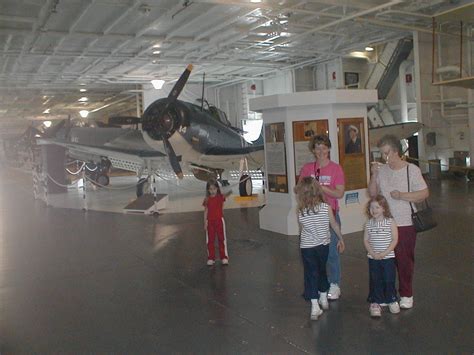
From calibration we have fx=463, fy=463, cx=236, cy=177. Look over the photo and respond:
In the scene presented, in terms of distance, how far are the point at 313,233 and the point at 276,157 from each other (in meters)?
4.52

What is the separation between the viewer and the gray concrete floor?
12.6ft

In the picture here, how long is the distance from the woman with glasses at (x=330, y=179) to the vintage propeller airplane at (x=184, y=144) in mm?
Answer: 8241

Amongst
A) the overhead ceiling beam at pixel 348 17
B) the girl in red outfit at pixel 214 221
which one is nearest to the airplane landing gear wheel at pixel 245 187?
the overhead ceiling beam at pixel 348 17

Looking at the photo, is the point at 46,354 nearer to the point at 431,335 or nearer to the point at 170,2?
the point at 431,335

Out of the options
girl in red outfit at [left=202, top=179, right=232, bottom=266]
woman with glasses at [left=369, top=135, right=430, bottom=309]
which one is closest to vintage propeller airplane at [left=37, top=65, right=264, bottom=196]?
girl in red outfit at [left=202, top=179, right=232, bottom=266]

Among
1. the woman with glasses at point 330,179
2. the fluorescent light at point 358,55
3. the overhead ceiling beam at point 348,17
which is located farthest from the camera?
the fluorescent light at point 358,55

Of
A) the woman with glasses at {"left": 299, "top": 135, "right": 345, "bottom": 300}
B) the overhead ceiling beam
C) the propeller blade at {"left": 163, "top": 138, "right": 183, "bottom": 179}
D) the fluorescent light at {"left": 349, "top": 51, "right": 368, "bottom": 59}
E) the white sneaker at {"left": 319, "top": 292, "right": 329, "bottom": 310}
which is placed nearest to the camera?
the white sneaker at {"left": 319, "top": 292, "right": 329, "bottom": 310}

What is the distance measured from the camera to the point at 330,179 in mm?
4652

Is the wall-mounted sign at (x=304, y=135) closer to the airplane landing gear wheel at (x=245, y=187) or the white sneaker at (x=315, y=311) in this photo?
the white sneaker at (x=315, y=311)

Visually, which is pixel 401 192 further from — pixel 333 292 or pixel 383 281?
pixel 333 292

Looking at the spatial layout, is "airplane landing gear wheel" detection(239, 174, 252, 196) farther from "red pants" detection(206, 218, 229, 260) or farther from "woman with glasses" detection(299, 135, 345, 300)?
Answer: "woman with glasses" detection(299, 135, 345, 300)

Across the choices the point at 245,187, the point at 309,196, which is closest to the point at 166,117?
the point at 245,187

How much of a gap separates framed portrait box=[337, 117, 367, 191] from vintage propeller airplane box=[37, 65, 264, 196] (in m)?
5.67

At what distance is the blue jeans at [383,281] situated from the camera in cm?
426
